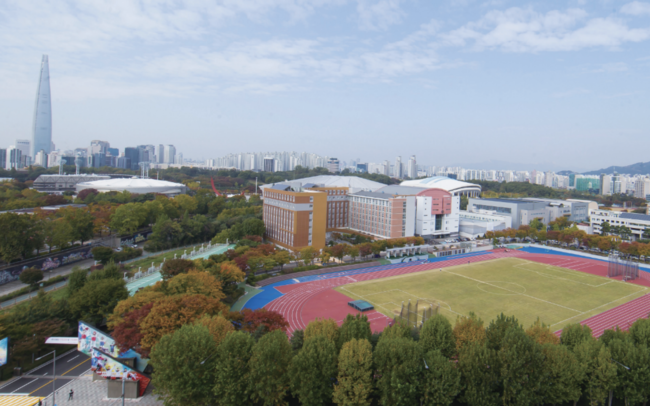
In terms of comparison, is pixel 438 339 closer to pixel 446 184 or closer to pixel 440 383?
pixel 440 383

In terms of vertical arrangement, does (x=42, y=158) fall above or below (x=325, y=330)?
above

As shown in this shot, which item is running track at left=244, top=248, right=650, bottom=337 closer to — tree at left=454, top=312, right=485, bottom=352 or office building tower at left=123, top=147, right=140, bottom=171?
tree at left=454, top=312, right=485, bottom=352

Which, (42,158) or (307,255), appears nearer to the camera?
(307,255)

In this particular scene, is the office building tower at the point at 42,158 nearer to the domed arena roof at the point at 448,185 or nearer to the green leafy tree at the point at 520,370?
the domed arena roof at the point at 448,185

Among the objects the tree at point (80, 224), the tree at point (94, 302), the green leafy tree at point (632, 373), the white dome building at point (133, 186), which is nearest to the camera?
the green leafy tree at point (632, 373)

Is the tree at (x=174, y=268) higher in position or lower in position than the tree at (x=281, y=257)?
higher

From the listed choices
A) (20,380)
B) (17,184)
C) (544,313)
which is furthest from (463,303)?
(17,184)

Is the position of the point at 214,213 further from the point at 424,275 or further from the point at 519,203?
the point at 519,203

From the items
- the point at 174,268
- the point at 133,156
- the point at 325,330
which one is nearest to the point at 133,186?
the point at 174,268

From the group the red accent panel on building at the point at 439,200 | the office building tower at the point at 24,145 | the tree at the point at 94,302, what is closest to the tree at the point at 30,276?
the tree at the point at 94,302
